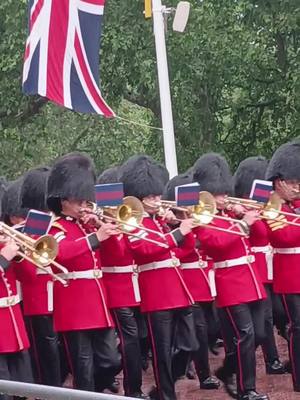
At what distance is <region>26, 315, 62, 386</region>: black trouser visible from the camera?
7.69m

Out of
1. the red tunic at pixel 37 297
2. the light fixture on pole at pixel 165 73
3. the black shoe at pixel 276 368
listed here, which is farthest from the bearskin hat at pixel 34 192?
the light fixture on pole at pixel 165 73

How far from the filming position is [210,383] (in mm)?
8273

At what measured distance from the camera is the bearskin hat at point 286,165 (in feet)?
25.8

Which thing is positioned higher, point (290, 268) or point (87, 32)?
point (87, 32)

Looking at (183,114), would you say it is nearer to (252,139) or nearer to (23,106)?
(252,139)

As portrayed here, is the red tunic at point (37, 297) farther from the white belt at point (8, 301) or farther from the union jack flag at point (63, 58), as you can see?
the union jack flag at point (63, 58)

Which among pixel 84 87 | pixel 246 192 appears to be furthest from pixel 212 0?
pixel 246 192

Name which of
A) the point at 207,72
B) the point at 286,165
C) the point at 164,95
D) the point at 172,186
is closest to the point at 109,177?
the point at 172,186

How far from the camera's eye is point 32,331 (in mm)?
7852

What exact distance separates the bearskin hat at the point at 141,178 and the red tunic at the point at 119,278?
1.18 feet

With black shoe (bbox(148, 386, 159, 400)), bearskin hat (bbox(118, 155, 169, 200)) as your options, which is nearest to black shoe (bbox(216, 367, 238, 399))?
black shoe (bbox(148, 386, 159, 400))

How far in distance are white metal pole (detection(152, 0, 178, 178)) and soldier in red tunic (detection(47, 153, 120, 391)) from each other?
16.9 feet

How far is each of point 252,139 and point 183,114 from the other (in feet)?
3.90

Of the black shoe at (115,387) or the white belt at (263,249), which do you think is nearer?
the black shoe at (115,387)
